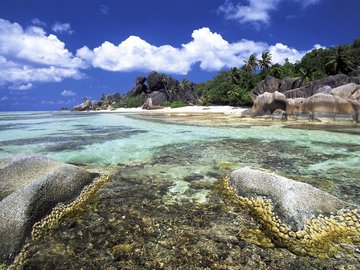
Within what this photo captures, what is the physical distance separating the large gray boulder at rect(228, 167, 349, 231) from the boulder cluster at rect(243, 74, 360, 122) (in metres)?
21.1

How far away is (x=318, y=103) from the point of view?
79.2 feet

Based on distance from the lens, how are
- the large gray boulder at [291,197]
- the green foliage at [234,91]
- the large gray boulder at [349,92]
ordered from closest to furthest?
the large gray boulder at [291,197]
the large gray boulder at [349,92]
the green foliage at [234,91]

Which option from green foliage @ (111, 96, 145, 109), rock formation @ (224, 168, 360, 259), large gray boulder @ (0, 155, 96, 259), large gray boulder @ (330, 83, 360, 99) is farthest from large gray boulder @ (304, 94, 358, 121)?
green foliage @ (111, 96, 145, 109)

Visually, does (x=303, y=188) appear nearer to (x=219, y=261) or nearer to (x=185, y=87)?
(x=219, y=261)

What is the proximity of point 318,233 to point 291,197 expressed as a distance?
0.79 meters

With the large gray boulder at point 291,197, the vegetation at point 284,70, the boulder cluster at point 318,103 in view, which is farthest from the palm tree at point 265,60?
the large gray boulder at point 291,197

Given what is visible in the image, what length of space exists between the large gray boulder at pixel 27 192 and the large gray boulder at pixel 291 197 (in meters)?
3.83

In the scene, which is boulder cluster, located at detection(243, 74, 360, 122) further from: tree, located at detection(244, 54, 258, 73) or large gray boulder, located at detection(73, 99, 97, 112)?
large gray boulder, located at detection(73, 99, 97, 112)

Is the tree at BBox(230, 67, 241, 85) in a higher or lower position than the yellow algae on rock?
higher

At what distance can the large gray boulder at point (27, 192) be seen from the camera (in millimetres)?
4137

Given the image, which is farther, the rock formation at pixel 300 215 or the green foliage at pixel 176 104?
the green foliage at pixel 176 104

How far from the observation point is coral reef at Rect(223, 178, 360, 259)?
3949 millimetres

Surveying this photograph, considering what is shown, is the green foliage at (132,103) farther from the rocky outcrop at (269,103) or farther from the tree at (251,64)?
the rocky outcrop at (269,103)

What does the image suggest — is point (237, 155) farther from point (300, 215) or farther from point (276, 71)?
point (276, 71)
